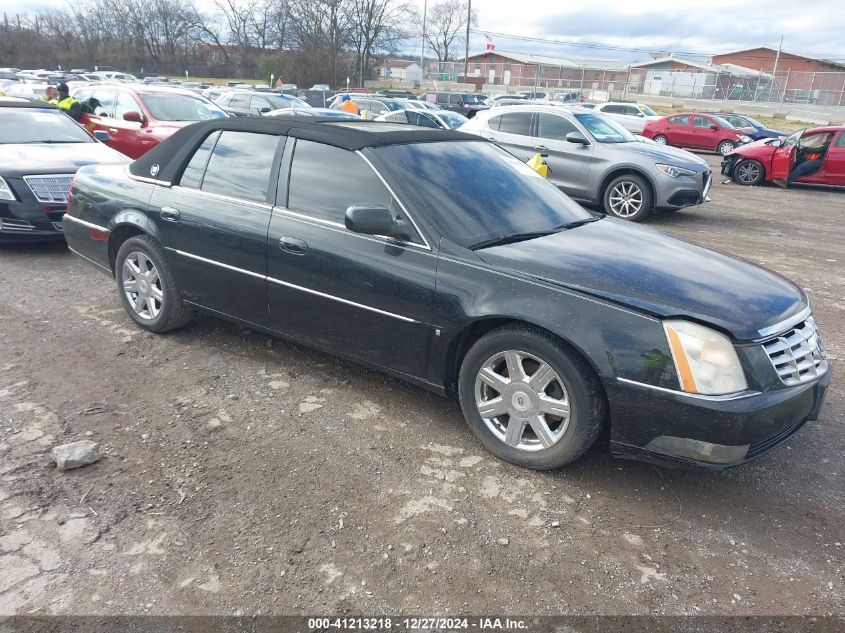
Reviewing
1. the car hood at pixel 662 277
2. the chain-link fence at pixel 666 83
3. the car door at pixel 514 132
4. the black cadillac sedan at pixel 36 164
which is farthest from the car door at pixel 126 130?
the chain-link fence at pixel 666 83

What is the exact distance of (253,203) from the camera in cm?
397

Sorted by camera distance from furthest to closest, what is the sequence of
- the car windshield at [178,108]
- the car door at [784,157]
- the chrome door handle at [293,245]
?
the car door at [784,157] < the car windshield at [178,108] < the chrome door handle at [293,245]

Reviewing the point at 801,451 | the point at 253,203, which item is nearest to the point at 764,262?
the point at 801,451

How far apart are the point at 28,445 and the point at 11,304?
2.60m

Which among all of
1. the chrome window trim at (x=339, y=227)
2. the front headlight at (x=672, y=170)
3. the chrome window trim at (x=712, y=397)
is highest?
the chrome window trim at (x=339, y=227)

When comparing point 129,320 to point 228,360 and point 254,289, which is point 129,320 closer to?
point 228,360

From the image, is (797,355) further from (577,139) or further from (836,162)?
(836,162)

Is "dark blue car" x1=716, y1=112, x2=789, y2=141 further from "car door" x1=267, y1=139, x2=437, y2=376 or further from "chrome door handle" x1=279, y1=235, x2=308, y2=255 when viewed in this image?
"chrome door handle" x1=279, y1=235, x2=308, y2=255

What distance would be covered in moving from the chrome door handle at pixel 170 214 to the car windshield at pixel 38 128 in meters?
4.47

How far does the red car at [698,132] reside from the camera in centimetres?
2231

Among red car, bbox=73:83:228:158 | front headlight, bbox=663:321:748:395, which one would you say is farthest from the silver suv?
front headlight, bbox=663:321:748:395

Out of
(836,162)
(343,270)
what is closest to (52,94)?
(343,270)

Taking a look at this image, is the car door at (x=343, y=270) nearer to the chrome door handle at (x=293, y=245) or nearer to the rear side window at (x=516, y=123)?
the chrome door handle at (x=293, y=245)

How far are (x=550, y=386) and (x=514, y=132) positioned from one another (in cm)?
855
